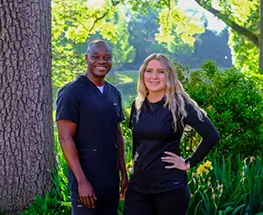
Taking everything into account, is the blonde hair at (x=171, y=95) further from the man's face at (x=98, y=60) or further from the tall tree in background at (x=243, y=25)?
the tall tree in background at (x=243, y=25)

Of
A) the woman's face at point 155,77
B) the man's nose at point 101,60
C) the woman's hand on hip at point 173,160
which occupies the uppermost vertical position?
the man's nose at point 101,60

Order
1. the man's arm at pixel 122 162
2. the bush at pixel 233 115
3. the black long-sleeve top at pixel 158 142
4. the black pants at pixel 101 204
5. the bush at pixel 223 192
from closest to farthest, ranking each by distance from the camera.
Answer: the black long-sleeve top at pixel 158 142
the black pants at pixel 101 204
the man's arm at pixel 122 162
the bush at pixel 223 192
the bush at pixel 233 115

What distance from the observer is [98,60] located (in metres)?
3.19

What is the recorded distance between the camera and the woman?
3.05 meters

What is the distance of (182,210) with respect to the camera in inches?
123

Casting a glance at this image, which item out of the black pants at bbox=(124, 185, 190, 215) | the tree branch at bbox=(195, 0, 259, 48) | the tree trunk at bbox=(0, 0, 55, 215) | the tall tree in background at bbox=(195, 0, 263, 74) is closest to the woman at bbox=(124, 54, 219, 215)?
the black pants at bbox=(124, 185, 190, 215)

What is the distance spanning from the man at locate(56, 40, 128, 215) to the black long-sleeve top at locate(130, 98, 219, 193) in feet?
0.71

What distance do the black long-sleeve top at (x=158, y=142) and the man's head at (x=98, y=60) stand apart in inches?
16.0

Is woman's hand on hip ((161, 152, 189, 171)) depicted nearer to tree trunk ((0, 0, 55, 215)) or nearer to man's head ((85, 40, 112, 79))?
man's head ((85, 40, 112, 79))

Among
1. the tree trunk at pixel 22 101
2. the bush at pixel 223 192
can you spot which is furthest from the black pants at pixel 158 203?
the tree trunk at pixel 22 101

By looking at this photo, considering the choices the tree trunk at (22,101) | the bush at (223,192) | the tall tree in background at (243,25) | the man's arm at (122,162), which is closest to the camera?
the man's arm at (122,162)

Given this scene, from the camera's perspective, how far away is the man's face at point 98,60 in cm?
319

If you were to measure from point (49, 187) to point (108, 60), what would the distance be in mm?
1954

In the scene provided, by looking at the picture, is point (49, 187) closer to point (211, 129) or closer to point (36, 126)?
point (36, 126)
